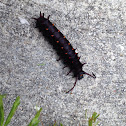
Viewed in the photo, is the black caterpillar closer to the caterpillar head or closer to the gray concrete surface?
the caterpillar head

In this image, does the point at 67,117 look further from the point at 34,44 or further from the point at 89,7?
the point at 89,7

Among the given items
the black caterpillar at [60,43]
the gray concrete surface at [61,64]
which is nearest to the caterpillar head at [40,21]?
the black caterpillar at [60,43]

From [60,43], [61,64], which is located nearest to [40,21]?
[60,43]

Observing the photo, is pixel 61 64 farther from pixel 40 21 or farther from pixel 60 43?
pixel 40 21

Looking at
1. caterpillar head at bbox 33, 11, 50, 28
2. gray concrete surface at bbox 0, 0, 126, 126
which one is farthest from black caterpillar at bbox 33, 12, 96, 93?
gray concrete surface at bbox 0, 0, 126, 126

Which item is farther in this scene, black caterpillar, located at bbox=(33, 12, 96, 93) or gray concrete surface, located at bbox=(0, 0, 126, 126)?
gray concrete surface, located at bbox=(0, 0, 126, 126)

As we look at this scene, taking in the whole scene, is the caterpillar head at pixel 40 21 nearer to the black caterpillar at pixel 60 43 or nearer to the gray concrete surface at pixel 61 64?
the black caterpillar at pixel 60 43
